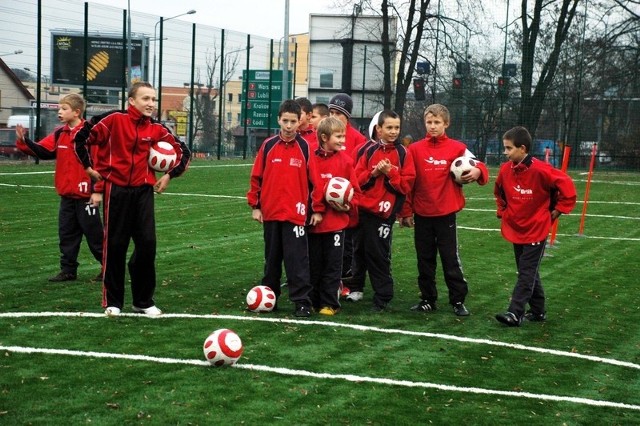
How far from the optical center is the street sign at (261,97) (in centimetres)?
4207

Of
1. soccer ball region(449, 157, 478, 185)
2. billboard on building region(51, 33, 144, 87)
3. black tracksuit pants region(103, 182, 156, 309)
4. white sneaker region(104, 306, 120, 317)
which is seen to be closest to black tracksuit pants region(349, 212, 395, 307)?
soccer ball region(449, 157, 478, 185)

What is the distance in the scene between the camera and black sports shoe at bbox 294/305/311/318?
26.8 ft

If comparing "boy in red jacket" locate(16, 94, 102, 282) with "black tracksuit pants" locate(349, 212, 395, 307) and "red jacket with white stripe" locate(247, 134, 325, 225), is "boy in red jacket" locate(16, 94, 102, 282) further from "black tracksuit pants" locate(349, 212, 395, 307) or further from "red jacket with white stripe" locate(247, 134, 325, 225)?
"black tracksuit pants" locate(349, 212, 395, 307)

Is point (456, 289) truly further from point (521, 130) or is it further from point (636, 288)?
point (636, 288)

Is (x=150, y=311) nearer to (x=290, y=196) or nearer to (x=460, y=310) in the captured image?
(x=290, y=196)

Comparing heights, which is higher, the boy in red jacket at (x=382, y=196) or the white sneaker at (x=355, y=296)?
the boy in red jacket at (x=382, y=196)

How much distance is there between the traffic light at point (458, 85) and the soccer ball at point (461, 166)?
31526 mm

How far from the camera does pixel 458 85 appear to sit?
130 feet

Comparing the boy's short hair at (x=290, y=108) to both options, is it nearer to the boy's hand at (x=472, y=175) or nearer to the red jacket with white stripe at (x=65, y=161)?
the boy's hand at (x=472, y=175)

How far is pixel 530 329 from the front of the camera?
8102 millimetres

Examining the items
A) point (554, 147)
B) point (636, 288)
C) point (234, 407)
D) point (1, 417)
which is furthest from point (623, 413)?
point (554, 147)

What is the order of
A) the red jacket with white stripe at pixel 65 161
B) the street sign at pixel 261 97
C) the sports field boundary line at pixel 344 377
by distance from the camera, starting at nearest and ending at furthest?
the sports field boundary line at pixel 344 377
the red jacket with white stripe at pixel 65 161
the street sign at pixel 261 97

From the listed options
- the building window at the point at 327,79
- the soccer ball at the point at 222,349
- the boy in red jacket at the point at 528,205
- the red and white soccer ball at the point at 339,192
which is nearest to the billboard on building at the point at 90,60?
the building window at the point at 327,79

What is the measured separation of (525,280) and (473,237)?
679cm
